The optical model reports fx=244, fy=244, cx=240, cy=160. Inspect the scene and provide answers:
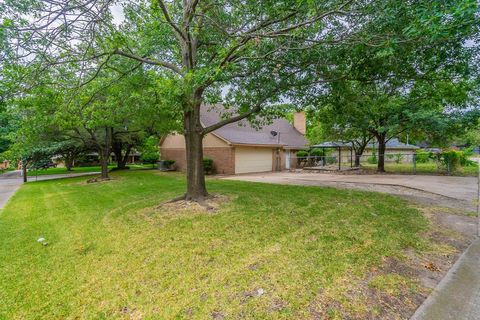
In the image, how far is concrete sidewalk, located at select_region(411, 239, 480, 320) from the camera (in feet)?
7.88

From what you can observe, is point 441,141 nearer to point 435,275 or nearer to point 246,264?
point 435,275

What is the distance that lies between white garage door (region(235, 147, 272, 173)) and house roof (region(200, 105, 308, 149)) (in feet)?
2.09

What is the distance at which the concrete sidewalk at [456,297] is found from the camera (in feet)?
7.88

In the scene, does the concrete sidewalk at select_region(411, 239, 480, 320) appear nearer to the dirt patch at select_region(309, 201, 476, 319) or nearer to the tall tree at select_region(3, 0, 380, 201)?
the dirt patch at select_region(309, 201, 476, 319)

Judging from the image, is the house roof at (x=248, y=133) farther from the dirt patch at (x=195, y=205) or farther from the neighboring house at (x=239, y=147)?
the dirt patch at (x=195, y=205)

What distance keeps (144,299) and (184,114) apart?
A: 17.7ft

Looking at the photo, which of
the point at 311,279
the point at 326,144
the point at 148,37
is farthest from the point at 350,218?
the point at 326,144

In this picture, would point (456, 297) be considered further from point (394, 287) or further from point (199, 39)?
point (199, 39)

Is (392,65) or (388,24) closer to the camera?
(388,24)

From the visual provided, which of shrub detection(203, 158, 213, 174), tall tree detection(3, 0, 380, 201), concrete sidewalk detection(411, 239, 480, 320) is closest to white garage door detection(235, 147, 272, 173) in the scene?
shrub detection(203, 158, 213, 174)

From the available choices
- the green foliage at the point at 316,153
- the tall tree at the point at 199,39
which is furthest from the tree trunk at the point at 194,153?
the green foliage at the point at 316,153

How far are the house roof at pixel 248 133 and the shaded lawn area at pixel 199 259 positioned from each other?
30.1 ft

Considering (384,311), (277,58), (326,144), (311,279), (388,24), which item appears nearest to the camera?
(384,311)

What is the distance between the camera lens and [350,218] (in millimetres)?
5609
